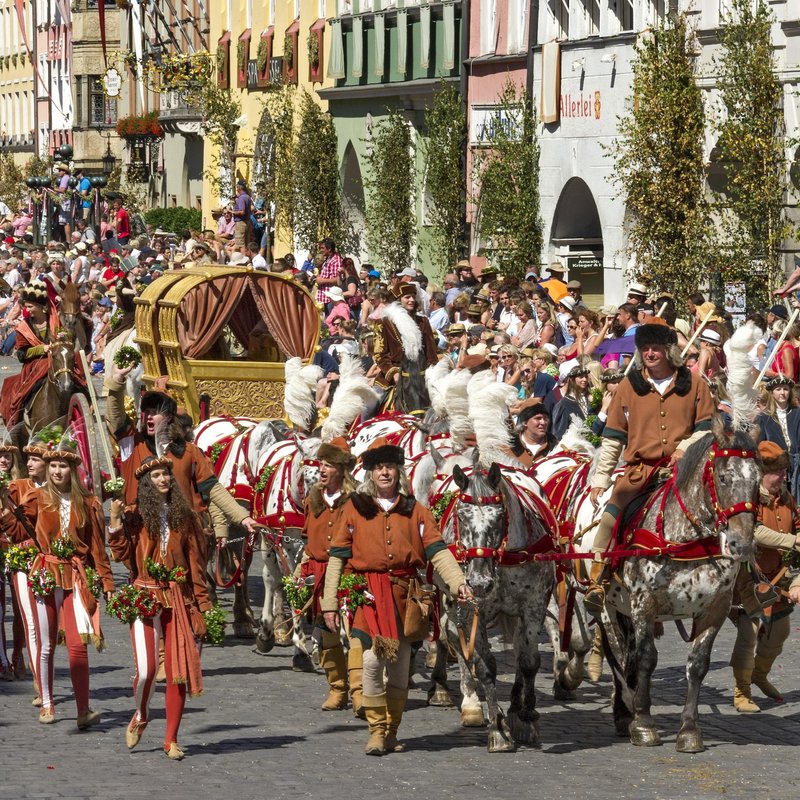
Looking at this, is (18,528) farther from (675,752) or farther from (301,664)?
(675,752)

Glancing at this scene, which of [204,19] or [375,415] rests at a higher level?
[204,19]

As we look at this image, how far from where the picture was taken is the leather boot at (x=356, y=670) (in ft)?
40.2

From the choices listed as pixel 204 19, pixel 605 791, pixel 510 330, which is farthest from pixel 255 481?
pixel 204 19

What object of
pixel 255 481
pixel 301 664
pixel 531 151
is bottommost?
pixel 301 664

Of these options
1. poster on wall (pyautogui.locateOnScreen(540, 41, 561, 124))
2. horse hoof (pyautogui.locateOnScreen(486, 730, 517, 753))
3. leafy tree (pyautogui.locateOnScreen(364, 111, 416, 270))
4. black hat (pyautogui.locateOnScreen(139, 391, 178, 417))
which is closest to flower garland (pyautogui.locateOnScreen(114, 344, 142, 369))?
black hat (pyautogui.locateOnScreen(139, 391, 178, 417))

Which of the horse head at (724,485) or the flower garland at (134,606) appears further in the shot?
the flower garland at (134,606)

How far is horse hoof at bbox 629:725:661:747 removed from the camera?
1227 centimetres

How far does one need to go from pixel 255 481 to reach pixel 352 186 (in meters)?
30.8

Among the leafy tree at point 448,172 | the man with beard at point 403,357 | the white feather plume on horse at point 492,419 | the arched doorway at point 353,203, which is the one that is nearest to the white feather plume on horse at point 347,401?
the man with beard at point 403,357

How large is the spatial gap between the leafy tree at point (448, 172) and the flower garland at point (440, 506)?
24211mm

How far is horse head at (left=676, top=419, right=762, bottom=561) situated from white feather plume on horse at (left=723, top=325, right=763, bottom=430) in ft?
2.61

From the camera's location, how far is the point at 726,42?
25.8 m

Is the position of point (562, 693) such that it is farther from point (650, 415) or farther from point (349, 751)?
point (650, 415)

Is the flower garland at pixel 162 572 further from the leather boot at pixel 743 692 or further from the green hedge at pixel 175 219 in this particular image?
the green hedge at pixel 175 219
